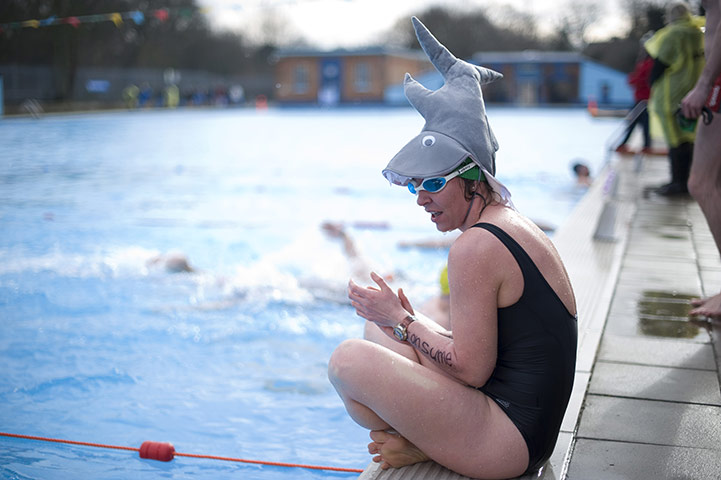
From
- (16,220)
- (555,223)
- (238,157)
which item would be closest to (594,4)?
(238,157)

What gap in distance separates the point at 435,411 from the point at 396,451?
24 centimetres

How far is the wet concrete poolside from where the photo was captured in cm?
246

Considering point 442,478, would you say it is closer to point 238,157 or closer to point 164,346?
point 164,346

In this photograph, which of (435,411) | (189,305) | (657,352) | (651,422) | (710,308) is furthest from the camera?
(189,305)

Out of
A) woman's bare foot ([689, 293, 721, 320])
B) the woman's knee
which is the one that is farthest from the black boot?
the woman's knee

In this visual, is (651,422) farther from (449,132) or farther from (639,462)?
(449,132)

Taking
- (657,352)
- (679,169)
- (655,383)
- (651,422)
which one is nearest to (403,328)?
(651,422)

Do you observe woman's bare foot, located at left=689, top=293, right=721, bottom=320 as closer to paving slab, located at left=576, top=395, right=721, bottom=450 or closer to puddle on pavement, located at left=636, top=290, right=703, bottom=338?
puddle on pavement, located at left=636, top=290, right=703, bottom=338

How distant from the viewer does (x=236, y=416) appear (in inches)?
170

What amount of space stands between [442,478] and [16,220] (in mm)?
9286

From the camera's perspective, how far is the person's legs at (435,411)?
7.38 ft

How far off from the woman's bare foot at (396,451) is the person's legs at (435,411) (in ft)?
0.18

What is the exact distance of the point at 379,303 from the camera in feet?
7.64

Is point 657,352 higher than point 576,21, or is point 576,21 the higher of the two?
point 576,21
